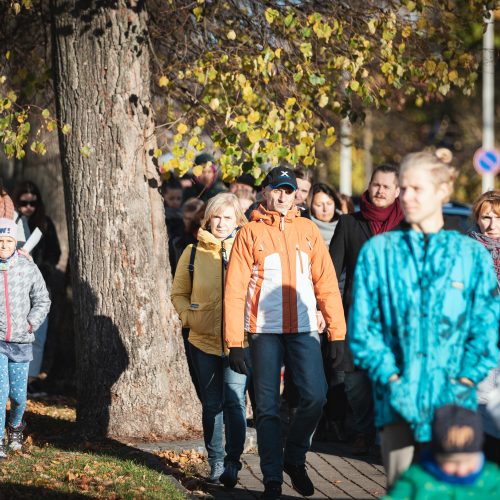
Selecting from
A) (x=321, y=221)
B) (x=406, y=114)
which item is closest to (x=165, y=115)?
(x=321, y=221)

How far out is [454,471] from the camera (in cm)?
425

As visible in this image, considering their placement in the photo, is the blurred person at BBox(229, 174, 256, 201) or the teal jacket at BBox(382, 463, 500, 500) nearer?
the teal jacket at BBox(382, 463, 500, 500)

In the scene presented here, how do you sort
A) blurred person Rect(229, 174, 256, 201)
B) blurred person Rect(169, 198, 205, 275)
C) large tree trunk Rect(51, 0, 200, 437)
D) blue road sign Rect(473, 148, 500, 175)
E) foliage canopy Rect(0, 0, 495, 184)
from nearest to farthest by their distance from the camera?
large tree trunk Rect(51, 0, 200, 437), foliage canopy Rect(0, 0, 495, 184), blurred person Rect(169, 198, 205, 275), blurred person Rect(229, 174, 256, 201), blue road sign Rect(473, 148, 500, 175)

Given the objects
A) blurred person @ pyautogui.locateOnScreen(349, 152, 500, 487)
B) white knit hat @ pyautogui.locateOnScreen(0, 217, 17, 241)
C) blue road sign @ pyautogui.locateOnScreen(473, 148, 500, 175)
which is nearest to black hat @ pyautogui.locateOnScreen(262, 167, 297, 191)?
blurred person @ pyautogui.locateOnScreen(349, 152, 500, 487)

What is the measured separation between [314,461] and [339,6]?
4.14 meters

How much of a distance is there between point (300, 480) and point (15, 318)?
2731 millimetres

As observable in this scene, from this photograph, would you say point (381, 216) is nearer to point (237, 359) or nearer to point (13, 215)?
point (237, 359)

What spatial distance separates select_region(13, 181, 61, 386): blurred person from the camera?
1186 cm

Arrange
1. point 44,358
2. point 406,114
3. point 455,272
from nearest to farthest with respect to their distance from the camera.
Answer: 1. point 455,272
2. point 44,358
3. point 406,114

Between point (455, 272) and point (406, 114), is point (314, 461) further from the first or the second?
point (406, 114)

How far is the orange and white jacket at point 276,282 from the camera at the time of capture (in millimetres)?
6816

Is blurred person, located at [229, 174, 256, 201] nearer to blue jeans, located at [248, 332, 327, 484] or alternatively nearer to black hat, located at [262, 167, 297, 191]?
black hat, located at [262, 167, 297, 191]

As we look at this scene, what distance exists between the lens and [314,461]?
335 inches

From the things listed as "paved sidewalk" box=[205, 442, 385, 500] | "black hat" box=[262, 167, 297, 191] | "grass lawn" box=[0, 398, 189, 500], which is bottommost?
"paved sidewalk" box=[205, 442, 385, 500]
